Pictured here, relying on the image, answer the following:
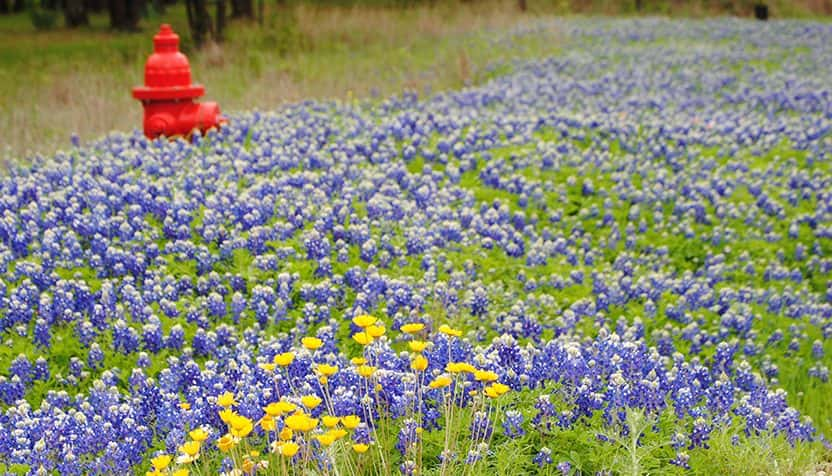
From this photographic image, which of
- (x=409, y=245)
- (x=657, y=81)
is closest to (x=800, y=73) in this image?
(x=657, y=81)

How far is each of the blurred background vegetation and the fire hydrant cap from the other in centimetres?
147

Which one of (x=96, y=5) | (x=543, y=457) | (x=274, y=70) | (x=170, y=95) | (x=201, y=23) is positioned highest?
(x=96, y=5)

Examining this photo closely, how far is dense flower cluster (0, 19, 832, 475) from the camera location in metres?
3.50

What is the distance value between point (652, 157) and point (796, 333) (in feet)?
10.7

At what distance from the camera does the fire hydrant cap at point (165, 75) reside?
783 centimetres

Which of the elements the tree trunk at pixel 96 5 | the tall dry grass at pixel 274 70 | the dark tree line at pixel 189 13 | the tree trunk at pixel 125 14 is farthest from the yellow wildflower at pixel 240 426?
the tree trunk at pixel 96 5

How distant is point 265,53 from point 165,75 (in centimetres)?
978

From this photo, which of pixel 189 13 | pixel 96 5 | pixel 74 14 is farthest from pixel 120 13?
pixel 96 5

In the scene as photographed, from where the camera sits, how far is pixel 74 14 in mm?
31359

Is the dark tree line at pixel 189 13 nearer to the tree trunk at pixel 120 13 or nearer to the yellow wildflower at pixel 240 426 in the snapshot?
the tree trunk at pixel 120 13

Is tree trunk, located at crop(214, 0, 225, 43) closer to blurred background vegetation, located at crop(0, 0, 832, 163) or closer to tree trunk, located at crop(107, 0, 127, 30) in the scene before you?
blurred background vegetation, located at crop(0, 0, 832, 163)

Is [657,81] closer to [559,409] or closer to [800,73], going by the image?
[800,73]

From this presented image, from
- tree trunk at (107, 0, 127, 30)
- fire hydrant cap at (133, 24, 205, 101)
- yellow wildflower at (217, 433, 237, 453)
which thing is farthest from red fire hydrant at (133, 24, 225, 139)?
tree trunk at (107, 0, 127, 30)

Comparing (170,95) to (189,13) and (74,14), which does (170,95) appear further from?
(74,14)
